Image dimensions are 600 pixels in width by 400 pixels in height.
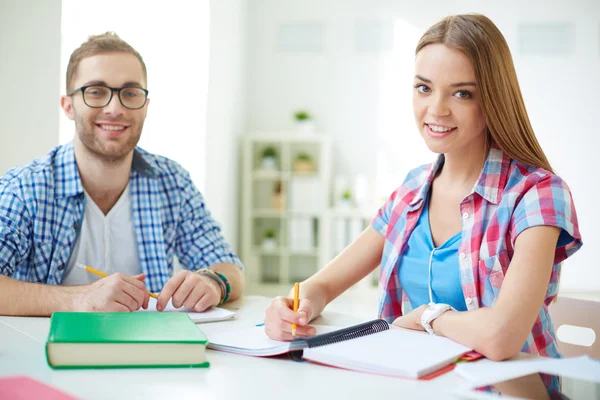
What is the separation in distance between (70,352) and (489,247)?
0.94 metres

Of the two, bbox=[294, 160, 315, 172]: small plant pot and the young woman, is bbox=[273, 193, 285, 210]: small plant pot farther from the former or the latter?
the young woman

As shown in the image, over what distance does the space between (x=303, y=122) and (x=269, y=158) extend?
1.62 feet

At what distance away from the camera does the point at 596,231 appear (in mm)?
6246

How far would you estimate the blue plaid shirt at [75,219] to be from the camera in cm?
175

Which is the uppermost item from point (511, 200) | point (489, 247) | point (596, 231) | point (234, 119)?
point (234, 119)

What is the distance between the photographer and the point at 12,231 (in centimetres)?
169

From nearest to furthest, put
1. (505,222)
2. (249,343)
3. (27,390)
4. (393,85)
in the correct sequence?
(27,390) < (249,343) < (505,222) < (393,85)

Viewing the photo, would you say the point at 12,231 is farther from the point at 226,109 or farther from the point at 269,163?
the point at 269,163

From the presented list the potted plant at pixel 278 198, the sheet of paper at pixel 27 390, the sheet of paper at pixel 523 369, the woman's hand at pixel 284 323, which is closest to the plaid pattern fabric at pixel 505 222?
the sheet of paper at pixel 523 369

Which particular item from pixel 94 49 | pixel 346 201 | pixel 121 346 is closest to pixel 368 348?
pixel 121 346

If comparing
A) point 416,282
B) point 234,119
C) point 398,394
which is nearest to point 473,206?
point 416,282

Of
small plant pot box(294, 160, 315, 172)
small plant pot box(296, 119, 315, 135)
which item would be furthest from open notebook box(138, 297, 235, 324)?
small plant pot box(296, 119, 315, 135)

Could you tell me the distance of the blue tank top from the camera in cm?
155

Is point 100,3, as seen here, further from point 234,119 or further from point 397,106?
point 397,106
